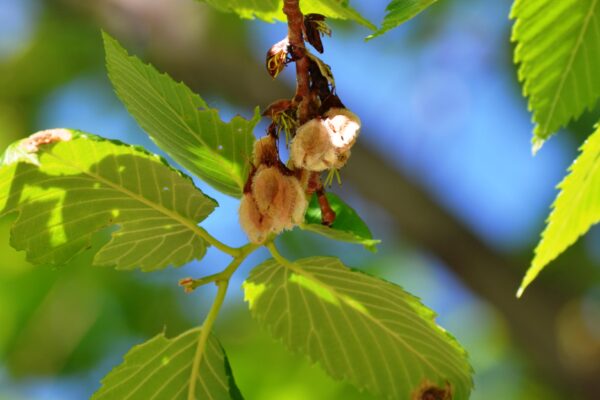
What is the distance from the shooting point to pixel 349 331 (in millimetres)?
1032

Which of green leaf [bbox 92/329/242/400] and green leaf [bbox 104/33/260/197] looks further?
green leaf [bbox 92/329/242/400]

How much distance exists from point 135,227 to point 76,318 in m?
2.27

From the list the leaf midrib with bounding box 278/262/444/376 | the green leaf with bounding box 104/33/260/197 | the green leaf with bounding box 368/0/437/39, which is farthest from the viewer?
the leaf midrib with bounding box 278/262/444/376

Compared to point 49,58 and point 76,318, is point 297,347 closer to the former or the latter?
point 76,318

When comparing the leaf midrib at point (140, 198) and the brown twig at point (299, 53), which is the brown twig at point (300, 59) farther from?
the leaf midrib at point (140, 198)

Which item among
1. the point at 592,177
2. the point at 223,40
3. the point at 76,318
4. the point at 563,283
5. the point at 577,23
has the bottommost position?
the point at 76,318

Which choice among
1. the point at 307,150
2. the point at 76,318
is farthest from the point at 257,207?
the point at 76,318

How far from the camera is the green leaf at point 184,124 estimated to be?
92cm

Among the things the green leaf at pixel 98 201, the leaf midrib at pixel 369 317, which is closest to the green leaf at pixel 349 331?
the leaf midrib at pixel 369 317

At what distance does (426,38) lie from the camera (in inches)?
156

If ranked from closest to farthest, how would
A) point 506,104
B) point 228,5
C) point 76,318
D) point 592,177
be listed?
1. point 592,177
2. point 228,5
3. point 76,318
4. point 506,104

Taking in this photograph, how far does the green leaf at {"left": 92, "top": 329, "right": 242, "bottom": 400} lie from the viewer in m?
1.04

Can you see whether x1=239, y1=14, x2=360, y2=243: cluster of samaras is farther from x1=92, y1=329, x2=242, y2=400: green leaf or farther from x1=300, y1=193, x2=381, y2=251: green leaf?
x1=92, y1=329, x2=242, y2=400: green leaf

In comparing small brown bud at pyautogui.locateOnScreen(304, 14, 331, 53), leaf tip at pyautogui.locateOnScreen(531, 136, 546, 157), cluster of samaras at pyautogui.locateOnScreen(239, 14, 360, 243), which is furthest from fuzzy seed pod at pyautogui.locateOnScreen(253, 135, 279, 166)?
leaf tip at pyautogui.locateOnScreen(531, 136, 546, 157)
